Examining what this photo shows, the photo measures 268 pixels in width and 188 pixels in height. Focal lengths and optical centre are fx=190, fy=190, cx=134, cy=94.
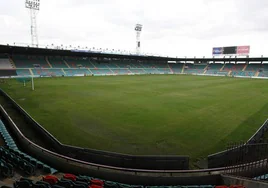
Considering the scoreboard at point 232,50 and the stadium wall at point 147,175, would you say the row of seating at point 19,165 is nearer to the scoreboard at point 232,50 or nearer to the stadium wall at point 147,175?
the stadium wall at point 147,175

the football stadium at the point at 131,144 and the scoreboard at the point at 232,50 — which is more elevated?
the scoreboard at the point at 232,50

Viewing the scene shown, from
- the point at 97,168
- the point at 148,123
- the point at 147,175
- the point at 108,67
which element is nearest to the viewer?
the point at 147,175

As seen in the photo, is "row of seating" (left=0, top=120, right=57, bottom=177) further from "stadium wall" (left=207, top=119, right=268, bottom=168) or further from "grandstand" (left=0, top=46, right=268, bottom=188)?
"stadium wall" (left=207, top=119, right=268, bottom=168)

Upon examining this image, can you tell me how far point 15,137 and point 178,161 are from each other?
937 centimetres

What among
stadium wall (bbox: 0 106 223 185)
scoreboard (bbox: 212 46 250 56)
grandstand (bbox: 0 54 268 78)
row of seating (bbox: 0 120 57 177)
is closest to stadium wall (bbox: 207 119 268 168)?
stadium wall (bbox: 0 106 223 185)

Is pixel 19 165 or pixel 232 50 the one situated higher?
pixel 232 50

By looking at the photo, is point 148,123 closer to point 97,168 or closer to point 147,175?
point 147,175

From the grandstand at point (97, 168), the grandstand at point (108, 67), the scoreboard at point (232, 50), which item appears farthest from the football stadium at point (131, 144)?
the scoreboard at point (232, 50)

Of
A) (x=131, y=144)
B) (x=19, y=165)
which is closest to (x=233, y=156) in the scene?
(x=131, y=144)

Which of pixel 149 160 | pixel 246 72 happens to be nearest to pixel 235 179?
pixel 149 160

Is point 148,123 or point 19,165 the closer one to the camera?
point 19,165

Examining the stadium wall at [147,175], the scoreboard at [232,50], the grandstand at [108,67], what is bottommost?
the stadium wall at [147,175]

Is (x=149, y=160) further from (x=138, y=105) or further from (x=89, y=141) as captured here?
(x=138, y=105)

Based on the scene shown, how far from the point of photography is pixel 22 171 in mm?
7090
